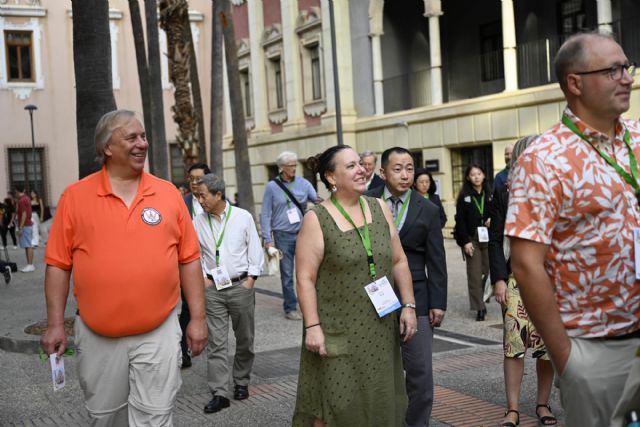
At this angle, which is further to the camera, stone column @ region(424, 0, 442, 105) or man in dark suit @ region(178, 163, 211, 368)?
stone column @ region(424, 0, 442, 105)

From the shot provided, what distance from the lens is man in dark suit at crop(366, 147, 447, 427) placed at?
5215 millimetres

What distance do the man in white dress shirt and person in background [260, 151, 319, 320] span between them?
3.81m

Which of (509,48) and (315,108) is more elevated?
(509,48)

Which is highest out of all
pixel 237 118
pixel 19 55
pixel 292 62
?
pixel 19 55

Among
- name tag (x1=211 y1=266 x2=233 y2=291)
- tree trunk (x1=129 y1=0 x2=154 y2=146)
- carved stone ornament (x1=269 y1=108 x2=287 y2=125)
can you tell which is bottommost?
name tag (x1=211 y1=266 x2=233 y2=291)

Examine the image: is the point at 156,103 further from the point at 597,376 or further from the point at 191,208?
the point at 597,376

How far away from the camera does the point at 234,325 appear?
22.8ft

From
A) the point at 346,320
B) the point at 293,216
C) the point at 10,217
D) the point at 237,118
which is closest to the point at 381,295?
the point at 346,320

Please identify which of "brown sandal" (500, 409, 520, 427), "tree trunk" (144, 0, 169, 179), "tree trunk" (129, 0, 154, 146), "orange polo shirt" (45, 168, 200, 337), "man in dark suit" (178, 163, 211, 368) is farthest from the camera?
"tree trunk" (129, 0, 154, 146)

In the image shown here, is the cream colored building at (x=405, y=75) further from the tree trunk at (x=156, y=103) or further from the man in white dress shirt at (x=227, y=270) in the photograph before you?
the man in white dress shirt at (x=227, y=270)

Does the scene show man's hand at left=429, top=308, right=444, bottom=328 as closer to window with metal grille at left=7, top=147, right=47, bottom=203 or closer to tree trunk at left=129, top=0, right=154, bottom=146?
tree trunk at left=129, top=0, right=154, bottom=146

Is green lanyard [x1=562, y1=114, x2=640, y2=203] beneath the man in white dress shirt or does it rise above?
above

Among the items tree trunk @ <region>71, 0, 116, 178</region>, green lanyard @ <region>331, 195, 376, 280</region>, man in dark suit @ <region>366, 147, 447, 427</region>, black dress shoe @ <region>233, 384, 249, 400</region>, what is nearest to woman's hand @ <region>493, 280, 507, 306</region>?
man in dark suit @ <region>366, 147, 447, 427</region>

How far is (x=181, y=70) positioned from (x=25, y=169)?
21281 mm
